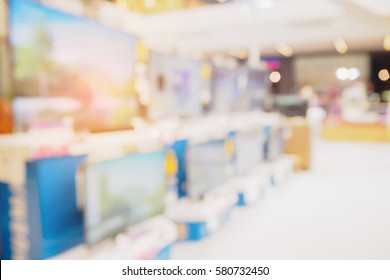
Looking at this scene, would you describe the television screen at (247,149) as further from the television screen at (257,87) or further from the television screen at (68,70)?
the television screen at (68,70)

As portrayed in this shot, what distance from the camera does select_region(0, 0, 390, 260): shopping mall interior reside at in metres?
1.40

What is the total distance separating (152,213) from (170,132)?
55 cm

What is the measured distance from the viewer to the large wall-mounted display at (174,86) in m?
2.20

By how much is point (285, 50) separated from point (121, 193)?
35.6 ft

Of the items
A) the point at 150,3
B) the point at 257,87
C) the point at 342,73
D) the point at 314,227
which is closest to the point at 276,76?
the point at 342,73

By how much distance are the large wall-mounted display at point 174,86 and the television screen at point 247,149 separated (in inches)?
23.0

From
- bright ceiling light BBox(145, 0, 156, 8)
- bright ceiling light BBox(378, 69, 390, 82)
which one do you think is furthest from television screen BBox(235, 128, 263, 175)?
bright ceiling light BBox(378, 69, 390, 82)

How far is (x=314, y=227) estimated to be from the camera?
2104 mm

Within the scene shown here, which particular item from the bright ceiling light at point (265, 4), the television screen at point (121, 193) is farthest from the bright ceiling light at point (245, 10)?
the television screen at point (121, 193)

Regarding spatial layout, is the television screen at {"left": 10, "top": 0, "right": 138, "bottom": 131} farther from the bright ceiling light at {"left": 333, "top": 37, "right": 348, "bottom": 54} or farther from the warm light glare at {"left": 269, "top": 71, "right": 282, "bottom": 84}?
the warm light glare at {"left": 269, "top": 71, "right": 282, "bottom": 84}
